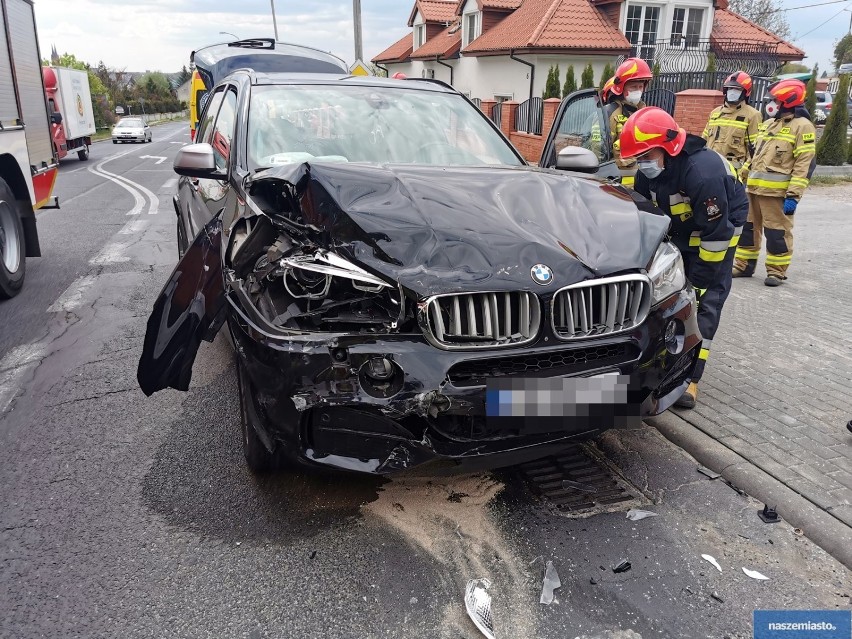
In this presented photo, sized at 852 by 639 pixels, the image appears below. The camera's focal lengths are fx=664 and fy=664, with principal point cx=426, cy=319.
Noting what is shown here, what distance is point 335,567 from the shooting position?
2.69 m

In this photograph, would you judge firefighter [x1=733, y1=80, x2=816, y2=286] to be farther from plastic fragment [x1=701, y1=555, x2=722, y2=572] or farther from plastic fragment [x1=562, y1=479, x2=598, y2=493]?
plastic fragment [x1=701, y1=555, x2=722, y2=572]

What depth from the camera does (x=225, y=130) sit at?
445 centimetres

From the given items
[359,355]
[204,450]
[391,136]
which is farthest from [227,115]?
[359,355]

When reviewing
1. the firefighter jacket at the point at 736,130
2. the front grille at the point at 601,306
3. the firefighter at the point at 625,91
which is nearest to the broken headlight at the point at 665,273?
the front grille at the point at 601,306

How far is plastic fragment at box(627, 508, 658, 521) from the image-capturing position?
9.95 feet

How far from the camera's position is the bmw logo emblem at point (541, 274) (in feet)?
8.68

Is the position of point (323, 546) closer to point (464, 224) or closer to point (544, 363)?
point (544, 363)

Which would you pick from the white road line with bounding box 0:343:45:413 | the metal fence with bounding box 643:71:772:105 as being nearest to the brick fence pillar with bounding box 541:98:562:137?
the metal fence with bounding box 643:71:772:105

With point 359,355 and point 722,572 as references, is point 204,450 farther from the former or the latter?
point 722,572

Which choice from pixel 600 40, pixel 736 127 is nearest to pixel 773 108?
pixel 736 127

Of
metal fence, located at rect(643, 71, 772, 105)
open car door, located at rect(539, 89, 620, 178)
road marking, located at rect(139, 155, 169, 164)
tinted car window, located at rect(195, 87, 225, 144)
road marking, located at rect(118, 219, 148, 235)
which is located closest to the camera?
tinted car window, located at rect(195, 87, 225, 144)

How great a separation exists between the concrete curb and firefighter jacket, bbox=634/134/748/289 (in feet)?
3.13

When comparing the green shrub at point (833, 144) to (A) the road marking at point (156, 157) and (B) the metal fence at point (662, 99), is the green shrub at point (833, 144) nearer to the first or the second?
(B) the metal fence at point (662, 99)

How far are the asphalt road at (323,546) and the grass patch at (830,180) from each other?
13.7 meters
